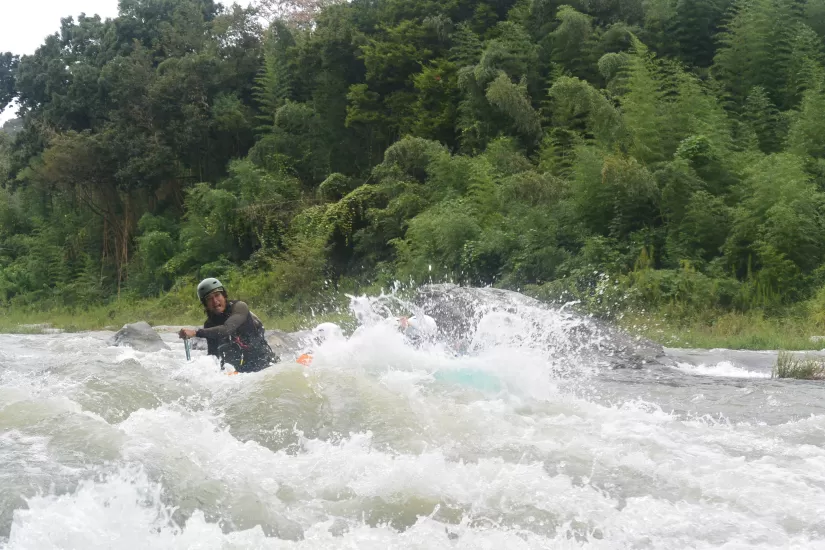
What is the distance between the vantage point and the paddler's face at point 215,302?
27.7ft

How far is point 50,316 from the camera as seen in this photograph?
92.6ft

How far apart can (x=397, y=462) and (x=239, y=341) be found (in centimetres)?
348

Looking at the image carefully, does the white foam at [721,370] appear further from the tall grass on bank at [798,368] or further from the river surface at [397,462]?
the river surface at [397,462]

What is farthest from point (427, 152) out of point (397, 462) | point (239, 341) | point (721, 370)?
point (397, 462)

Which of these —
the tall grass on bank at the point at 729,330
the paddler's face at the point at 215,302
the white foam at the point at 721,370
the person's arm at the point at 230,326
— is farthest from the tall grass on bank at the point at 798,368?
the paddler's face at the point at 215,302

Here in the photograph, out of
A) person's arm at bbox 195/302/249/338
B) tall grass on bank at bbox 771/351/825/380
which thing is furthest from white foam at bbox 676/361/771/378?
person's arm at bbox 195/302/249/338

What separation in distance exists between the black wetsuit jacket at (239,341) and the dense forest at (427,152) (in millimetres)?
7845

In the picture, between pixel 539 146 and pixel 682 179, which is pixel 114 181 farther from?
pixel 682 179

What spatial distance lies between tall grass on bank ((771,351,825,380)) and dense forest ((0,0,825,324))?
13.5ft

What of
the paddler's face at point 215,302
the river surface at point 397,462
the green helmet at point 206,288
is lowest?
the river surface at point 397,462

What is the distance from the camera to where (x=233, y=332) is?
8.35 metres

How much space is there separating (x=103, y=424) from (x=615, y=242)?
489 inches

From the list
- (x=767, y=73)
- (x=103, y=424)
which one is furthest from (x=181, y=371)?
(x=767, y=73)

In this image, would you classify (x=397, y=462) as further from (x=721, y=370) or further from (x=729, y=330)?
(x=729, y=330)
